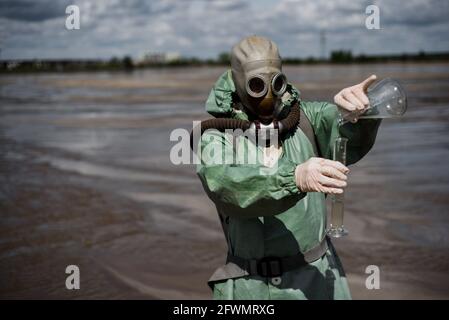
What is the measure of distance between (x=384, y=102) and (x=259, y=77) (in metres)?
0.52

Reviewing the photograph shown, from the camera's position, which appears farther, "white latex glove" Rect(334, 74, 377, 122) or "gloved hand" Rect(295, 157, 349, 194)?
"white latex glove" Rect(334, 74, 377, 122)

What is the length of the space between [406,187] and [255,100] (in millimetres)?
8430

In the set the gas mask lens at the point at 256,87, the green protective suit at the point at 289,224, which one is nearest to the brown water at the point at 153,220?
the green protective suit at the point at 289,224

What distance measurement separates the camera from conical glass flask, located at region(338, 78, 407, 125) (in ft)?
8.41

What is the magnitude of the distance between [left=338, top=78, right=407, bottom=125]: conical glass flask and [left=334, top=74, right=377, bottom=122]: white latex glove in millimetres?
30

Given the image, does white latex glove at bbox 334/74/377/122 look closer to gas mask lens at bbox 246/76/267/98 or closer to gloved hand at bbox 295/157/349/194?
gas mask lens at bbox 246/76/267/98

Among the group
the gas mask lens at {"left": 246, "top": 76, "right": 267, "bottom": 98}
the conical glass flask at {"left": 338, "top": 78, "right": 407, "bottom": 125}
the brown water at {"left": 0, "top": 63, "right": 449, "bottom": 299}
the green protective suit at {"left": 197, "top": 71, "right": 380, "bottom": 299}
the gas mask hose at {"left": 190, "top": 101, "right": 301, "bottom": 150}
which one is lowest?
the brown water at {"left": 0, "top": 63, "right": 449, "bottom": 299}

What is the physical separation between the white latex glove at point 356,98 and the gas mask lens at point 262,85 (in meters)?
0.24

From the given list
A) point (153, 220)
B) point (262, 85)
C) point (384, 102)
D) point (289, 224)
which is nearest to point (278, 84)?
point (262, 85)

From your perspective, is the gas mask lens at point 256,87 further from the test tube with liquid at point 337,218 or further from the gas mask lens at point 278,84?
the test tube with liquid at point 337,218

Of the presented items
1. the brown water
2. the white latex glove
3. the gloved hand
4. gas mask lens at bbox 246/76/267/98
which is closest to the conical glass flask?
the white latex glove

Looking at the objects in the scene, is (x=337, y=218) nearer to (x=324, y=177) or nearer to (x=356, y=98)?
(x=324, y=177)

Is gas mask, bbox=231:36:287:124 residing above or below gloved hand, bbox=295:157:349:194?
above

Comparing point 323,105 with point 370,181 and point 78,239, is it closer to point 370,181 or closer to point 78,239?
point 78,239
